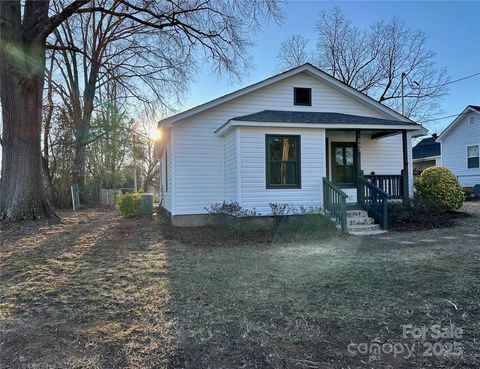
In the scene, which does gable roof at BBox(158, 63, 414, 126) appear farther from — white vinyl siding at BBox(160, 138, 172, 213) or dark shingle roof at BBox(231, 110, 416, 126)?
white vinyl siding at BBox(160, 138, 172, 213)

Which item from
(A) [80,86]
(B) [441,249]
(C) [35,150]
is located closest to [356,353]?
(B) [441,249]

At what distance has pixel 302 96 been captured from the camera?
12125 millimetres

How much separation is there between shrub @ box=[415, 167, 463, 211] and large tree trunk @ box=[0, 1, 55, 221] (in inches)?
475

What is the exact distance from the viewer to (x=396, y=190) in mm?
11250

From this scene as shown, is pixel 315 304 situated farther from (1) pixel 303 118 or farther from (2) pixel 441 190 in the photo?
(2) pixel 441 190

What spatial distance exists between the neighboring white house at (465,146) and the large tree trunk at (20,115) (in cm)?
2333

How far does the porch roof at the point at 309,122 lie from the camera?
389 inches

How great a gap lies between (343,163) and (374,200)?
99.4 inches

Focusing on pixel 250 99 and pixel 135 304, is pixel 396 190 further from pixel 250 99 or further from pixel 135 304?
pixel 135 304

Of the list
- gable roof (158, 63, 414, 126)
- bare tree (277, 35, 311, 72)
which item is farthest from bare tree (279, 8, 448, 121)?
gable roof (158, 63, 414, 126)

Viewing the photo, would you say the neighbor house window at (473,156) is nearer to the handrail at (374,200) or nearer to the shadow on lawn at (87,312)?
the handrail at (374,200)

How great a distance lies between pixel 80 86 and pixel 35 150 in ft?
48.9

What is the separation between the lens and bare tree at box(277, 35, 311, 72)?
99.6 feet

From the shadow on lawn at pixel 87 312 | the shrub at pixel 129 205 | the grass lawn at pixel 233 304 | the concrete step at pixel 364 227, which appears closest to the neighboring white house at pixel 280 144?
the concrete step at pixel 364 227
